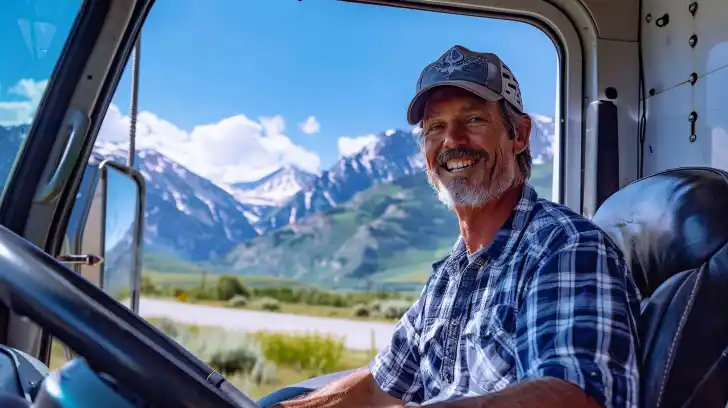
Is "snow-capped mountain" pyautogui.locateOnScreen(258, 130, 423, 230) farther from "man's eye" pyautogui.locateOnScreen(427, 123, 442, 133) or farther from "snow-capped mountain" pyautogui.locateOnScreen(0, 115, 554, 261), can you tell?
"man's eye" pyautogui.locateOnScreen(427, 123, 442, 133)

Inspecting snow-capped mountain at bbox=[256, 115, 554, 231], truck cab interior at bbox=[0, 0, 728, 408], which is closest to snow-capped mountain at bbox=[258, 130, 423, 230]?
snow-capped mountain at bbox=[256, 115, 554, 231]

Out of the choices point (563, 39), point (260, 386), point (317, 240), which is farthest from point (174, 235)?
point (563, 39)

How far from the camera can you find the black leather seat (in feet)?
3.84

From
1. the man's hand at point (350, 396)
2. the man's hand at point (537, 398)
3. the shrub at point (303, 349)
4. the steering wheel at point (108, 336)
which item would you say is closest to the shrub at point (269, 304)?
the shrub at point (303, 349)

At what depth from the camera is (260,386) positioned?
4.61 meters

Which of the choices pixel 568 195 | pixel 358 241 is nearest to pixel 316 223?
pixel 358 241

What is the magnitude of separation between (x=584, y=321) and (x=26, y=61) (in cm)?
133

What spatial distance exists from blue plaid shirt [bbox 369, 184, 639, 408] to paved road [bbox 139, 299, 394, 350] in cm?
331

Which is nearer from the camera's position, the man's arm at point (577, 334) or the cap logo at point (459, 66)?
the man's arm at point (577, 334)

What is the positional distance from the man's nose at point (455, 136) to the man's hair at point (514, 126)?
11cm

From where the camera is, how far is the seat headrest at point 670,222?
126 cm

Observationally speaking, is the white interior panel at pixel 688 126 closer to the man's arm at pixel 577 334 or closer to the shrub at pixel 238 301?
the man's arm at pixel 577 334

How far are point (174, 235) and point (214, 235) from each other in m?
0.33

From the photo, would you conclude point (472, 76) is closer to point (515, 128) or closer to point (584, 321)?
point (515, 128)
